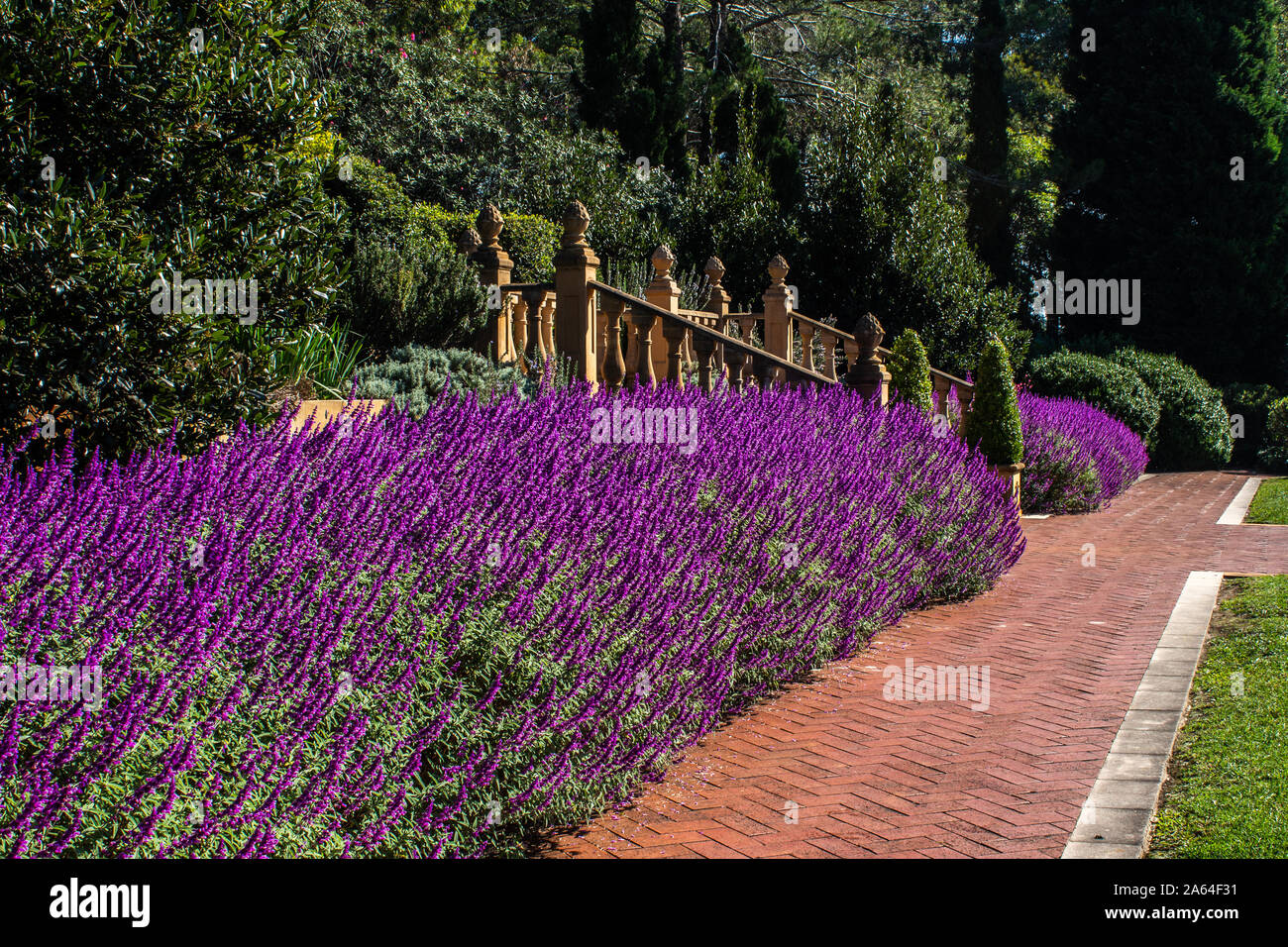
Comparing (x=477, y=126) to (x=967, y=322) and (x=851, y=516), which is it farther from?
(x=851, y=516)

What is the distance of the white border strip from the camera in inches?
535

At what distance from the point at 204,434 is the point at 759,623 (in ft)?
9.44

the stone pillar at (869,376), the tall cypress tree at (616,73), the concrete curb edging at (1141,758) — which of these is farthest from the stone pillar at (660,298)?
the tall cypress tree at (616,73)

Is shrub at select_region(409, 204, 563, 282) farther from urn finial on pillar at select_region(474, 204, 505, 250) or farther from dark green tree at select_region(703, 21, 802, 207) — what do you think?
dark green tree at select_region(703, 21, 802, 207)

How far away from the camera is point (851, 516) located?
6.73 metres

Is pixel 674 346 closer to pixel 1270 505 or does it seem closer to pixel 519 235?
pixel 519 235

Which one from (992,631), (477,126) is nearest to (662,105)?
(477,126)

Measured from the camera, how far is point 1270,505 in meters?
14.9

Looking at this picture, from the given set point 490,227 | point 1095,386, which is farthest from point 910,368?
point 1095,386

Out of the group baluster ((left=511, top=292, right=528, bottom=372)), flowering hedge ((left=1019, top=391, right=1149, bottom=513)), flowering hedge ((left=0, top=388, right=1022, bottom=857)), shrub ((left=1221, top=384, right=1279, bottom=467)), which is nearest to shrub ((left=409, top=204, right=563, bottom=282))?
baluster ((left=511, top=292, right=528, bottom=372))

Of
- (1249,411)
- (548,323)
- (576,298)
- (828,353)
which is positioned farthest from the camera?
(1249,411)

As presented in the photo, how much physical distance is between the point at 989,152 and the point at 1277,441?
1104cm

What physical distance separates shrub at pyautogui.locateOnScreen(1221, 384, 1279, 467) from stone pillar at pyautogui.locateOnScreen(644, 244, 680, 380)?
17545 millimetres
